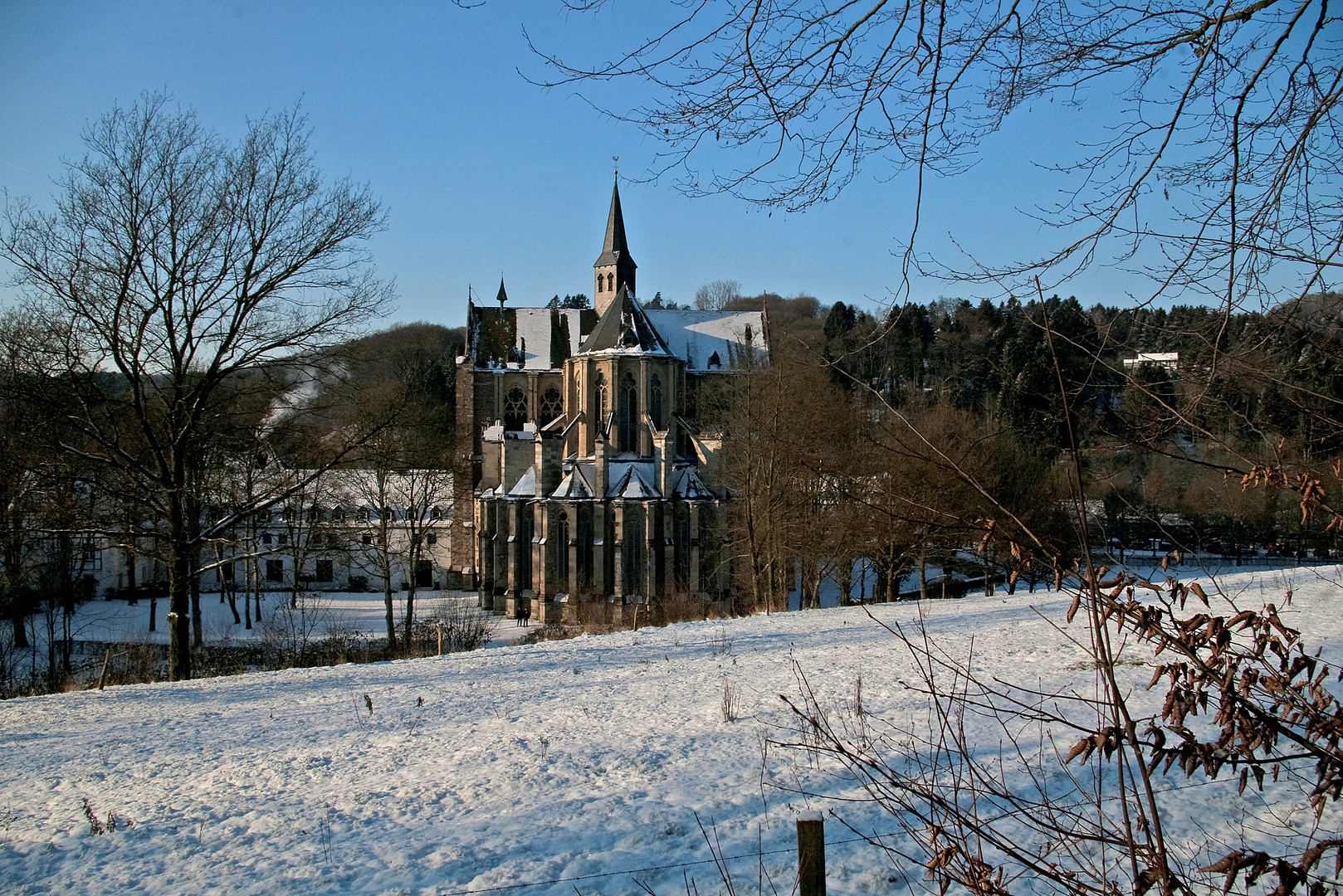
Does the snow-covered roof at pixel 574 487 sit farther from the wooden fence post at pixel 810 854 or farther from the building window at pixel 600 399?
the wooden fence post at pixel 810 854

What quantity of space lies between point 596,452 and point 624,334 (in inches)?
208

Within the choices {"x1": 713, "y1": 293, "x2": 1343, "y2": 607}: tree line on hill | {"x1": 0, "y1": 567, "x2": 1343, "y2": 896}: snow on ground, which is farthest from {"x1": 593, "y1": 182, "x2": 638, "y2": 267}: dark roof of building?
{"x1": 0, "y1": 567, "x2": 1343, "y2": 896}: snow on ground

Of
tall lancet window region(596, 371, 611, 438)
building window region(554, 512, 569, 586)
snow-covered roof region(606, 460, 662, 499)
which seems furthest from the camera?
tall lancet window region(596, 371, 611, 438)

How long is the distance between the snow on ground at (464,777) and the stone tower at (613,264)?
101 feet

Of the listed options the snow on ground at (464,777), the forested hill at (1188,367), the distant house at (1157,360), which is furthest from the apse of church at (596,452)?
the distant house at (1157,360)

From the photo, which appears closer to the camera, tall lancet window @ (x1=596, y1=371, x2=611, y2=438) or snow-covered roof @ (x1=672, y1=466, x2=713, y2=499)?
snow-covered roof @ (x1=672, y1=466, x2=713, y2=499)

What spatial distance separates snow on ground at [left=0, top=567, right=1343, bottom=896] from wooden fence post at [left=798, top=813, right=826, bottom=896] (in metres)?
1.12

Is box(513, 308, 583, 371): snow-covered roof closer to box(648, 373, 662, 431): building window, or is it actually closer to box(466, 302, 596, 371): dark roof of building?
box(466, 302, 596, 371): dark roof of building

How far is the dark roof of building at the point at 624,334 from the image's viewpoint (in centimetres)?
3403

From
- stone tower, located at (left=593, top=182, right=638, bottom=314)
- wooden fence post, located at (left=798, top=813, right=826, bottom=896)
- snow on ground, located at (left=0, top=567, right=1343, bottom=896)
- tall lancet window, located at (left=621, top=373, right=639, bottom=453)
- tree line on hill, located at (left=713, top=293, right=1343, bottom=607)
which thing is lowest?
snow on ground, located at (left=0, top=567, right=1343, bottom=896)

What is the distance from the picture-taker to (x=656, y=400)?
113ft

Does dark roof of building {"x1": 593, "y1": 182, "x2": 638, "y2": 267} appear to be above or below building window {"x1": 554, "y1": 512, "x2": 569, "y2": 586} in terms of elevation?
above

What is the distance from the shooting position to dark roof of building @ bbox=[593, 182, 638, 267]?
1544 inches

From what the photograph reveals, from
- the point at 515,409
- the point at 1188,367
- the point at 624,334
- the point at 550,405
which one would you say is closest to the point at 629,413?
the point at 624,334
